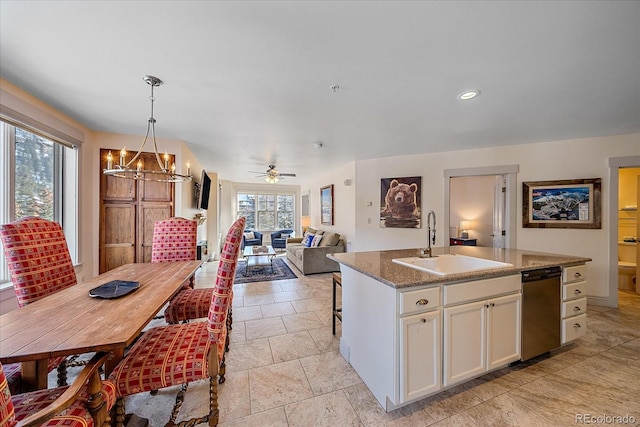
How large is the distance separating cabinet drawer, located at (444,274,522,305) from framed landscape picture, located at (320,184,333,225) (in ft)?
14.6

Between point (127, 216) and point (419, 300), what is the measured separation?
3.93 meters

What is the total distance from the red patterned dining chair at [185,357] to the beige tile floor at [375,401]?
416 mm

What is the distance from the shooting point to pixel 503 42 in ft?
4.96

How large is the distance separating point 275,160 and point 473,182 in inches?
205

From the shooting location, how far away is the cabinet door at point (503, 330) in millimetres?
1712

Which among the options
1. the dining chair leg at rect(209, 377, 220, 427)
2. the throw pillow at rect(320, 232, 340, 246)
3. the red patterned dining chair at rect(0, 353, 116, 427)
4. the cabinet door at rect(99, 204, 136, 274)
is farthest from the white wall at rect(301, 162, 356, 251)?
the red patterned dining chair at rect(0, 353, 116, 427)

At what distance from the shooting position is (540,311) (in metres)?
1.91

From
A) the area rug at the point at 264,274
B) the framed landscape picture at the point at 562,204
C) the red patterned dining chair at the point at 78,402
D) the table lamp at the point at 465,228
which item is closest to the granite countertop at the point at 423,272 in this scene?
the red patterned dining chair at the point at 78,402

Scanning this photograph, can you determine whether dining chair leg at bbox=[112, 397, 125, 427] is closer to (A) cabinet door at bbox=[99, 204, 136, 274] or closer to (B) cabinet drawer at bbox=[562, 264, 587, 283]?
(A) cabinet door at bbox=[99, 204, 136, 274]

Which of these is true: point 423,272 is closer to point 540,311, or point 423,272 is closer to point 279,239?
point 540,311

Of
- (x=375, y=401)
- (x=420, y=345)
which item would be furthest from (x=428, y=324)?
(x=375, y=401)

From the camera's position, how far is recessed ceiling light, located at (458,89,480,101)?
2.14 metres

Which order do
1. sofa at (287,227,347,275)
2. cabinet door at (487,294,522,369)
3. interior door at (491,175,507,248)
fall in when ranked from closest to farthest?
cabinet door at (487,294,522,369)
interior door at (491,175,507,248)
sofa at (287,227,347,275)

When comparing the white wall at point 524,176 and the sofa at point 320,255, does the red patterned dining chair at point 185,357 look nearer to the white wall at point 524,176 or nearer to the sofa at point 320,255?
the sofa at point 320,255
